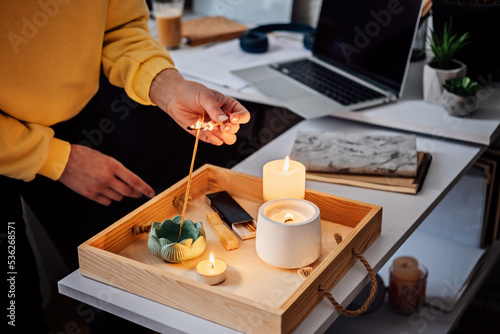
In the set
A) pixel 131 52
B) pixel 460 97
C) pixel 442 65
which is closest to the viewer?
pixel 131 52

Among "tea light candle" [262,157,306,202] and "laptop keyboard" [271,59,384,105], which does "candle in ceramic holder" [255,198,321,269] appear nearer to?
"tea light candle" [262,157,306,202]

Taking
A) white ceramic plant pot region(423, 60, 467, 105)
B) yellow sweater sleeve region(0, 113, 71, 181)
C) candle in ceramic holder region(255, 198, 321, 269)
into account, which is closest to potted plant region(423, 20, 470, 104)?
white ceramic plant pot region(423, 60, 467, 105)

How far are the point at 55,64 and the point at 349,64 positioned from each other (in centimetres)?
86

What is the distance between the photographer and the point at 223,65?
171 cm

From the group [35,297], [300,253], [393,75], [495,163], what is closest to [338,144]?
[393,75]

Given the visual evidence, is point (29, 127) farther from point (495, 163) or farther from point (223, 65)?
point (495, 163)

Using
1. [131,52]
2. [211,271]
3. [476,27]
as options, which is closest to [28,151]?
[131,52]

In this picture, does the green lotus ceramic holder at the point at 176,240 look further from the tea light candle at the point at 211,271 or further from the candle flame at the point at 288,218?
the candle flame at the point at 288,218

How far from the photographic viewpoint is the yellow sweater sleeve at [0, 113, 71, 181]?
983 mm

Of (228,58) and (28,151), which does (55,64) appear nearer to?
(28,151)

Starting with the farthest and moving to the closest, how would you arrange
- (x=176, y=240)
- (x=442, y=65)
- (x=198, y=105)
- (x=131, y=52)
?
(x=442, y=65)
(x=131, y=52)
(x=198, y=105)
(x=176, y=240)

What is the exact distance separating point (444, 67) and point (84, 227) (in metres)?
1.00

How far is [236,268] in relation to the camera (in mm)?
888

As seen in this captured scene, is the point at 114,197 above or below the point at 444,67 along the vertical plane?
below
